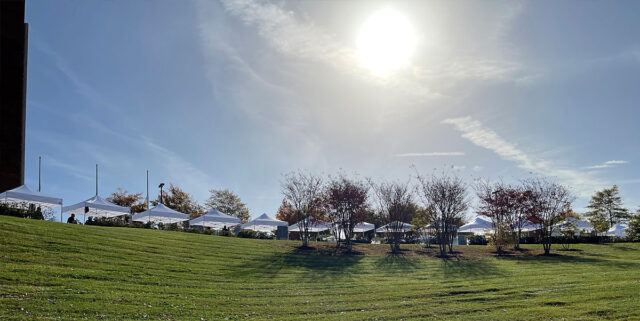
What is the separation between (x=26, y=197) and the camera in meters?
27.7

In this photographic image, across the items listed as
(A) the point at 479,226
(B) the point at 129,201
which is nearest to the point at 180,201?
(B) the point at 129,201

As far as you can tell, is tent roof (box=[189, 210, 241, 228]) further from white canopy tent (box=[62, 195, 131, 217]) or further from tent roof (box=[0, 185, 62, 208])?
tent roof (box=[0, 185, 62, 208])

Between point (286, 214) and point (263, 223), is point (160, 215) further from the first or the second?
point (286, 214)

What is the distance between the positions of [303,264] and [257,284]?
7.89m

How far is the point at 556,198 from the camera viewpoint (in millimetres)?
34719

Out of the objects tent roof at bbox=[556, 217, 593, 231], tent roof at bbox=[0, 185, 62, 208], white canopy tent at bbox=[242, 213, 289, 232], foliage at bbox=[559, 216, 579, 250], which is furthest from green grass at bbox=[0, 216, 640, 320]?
white canopy tent at bbox=[242, 213, 289, 232]

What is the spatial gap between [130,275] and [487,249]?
31.2 meters

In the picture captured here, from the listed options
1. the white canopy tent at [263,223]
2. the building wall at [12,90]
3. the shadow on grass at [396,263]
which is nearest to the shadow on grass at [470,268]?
the shadow on grass at [396,263]

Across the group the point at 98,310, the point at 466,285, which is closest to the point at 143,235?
the point at 98,310

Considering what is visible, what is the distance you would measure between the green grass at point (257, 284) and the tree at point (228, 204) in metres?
46.7

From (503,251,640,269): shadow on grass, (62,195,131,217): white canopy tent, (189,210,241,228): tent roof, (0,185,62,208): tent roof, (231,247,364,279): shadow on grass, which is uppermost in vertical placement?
(0,185,62,208): tent roof

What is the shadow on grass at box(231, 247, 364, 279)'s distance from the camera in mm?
21219

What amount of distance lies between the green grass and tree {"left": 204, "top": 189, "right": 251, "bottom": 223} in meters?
46.7

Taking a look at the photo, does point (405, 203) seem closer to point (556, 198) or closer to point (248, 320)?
point (556, 198)
